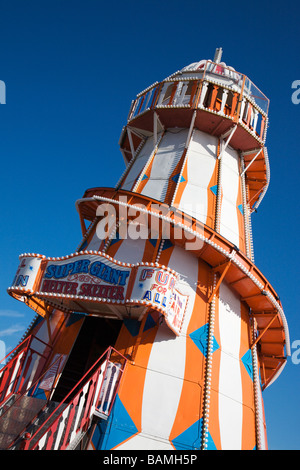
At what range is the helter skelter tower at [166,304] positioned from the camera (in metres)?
11.5

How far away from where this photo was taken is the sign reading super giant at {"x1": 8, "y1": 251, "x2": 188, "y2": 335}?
38.3ft

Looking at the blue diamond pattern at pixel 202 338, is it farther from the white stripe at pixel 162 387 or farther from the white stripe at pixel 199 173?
the white stripe at pixel 199 173

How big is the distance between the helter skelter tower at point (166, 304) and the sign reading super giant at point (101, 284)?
1.5 inches

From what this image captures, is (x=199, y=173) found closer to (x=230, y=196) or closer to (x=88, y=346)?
(x=230, y=196)

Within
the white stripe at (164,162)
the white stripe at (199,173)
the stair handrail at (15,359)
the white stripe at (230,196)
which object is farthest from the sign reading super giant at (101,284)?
the white stripe at (164,162)

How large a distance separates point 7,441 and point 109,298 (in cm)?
466

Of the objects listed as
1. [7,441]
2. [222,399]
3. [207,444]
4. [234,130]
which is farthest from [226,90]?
[7,441]

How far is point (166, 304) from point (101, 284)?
6.91 feet

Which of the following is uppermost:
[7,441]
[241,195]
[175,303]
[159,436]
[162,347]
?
[241,195]

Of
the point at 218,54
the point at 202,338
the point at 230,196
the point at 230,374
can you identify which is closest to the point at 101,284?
the point at 202,338

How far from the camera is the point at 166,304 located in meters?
11.6

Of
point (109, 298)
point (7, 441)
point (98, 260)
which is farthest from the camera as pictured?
point (98, 260)

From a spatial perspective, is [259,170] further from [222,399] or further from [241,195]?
[222,399]

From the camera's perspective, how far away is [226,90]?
63.8 feet
